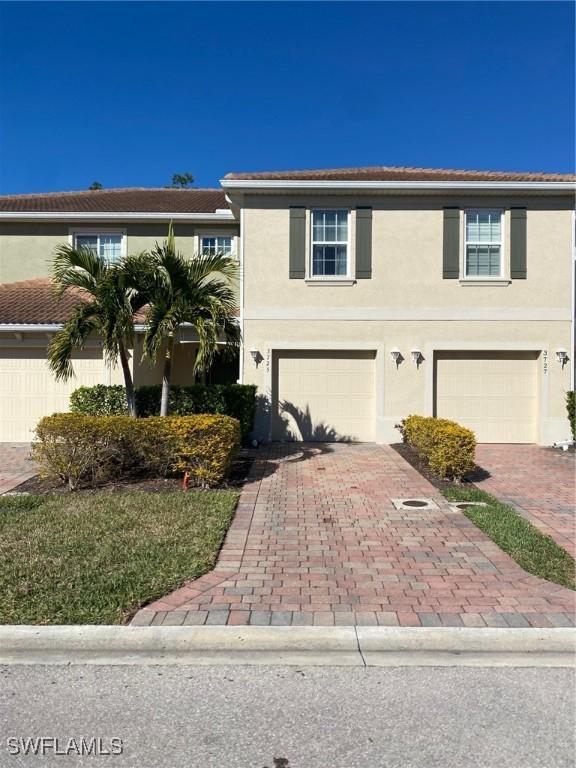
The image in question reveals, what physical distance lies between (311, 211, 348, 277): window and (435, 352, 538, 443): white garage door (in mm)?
3199

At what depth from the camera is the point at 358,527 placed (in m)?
6.00

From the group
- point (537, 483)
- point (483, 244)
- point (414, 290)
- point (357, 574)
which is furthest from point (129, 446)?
point (483, 244)

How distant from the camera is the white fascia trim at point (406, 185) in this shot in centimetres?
1152

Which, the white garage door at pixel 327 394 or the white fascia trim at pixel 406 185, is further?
the white garage door at pixel 327 394

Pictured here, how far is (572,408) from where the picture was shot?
11680 mm

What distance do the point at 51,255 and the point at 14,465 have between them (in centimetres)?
724

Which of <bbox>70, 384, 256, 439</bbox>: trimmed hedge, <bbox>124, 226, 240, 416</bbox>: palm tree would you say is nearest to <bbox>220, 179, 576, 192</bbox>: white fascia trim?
<bbox>124, 226, 240, 416</bbox>: palm tree

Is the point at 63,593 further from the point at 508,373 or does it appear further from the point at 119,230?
the point at 119,230

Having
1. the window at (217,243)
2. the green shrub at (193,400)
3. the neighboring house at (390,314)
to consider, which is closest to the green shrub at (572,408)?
the neighboring house at (390,314)

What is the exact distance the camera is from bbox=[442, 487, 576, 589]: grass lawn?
4.71m

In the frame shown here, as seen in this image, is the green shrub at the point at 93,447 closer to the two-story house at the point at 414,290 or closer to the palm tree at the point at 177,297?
the palm tree at the point at 177,297

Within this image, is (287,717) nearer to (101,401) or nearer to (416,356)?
(101,401)

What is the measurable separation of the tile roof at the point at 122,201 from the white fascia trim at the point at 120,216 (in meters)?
0.24

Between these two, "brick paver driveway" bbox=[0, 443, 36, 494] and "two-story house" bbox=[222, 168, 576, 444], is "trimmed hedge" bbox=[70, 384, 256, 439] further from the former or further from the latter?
"two-story house" bbox=[222, 168, 576, 444]
